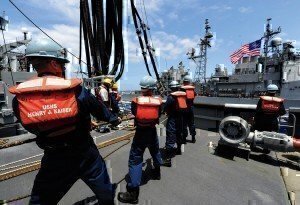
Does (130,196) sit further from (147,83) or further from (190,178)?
(147,83)

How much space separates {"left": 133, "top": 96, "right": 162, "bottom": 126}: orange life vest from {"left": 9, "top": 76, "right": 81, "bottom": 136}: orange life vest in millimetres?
1599

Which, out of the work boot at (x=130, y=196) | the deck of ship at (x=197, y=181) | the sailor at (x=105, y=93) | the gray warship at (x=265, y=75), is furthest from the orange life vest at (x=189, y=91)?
the gray warship at (x=265, y=75)

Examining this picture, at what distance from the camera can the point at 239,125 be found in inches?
186

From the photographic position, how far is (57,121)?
184cm

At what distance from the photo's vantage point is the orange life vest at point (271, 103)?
199 inches

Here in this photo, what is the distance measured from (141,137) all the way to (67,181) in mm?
1503

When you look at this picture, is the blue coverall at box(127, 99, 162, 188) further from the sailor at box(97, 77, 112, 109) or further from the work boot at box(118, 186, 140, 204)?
the sailor at box(97, 77, 112, 109)

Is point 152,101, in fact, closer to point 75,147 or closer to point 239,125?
point 75,147

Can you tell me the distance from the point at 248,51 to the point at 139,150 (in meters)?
28.2

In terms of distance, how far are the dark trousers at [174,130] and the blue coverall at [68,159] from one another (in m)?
2.74

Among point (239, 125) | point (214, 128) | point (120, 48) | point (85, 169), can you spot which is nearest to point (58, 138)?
point (85, 169)

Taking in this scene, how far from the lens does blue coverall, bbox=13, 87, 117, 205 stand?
6.52 ft

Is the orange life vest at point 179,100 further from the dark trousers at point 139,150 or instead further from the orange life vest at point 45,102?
the orange life vest at point 45,102

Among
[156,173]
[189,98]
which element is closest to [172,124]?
[189,98]
